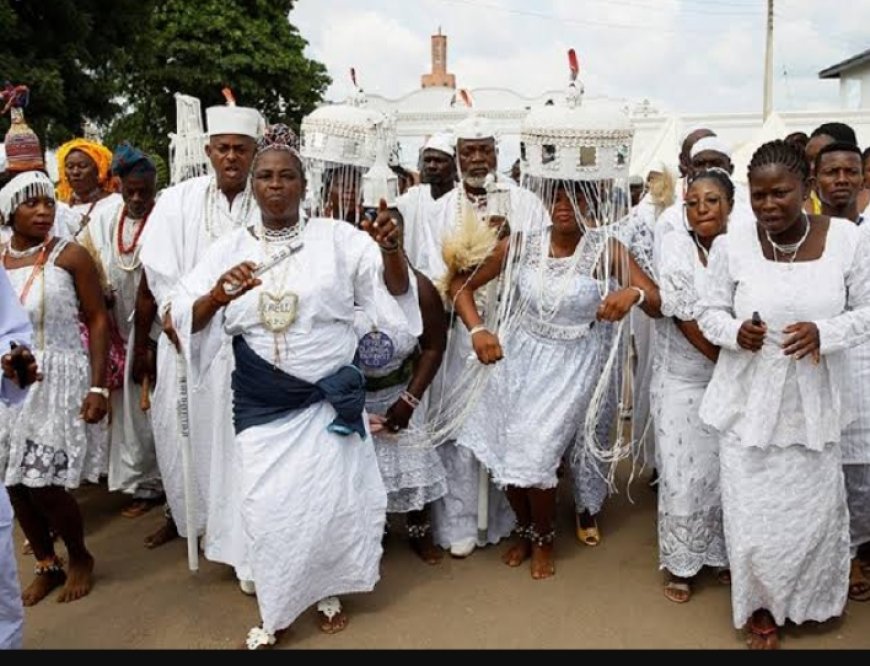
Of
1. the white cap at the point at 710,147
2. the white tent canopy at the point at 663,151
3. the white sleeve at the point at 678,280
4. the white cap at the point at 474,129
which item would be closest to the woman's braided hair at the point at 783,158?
the white sleeve at the point at 678,280

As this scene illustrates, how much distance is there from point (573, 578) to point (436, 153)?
8.15ft

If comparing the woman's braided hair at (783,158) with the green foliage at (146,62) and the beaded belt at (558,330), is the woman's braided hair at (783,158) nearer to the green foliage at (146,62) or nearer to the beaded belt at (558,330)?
the beaded belt at (558,330)

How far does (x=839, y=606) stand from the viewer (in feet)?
10.8

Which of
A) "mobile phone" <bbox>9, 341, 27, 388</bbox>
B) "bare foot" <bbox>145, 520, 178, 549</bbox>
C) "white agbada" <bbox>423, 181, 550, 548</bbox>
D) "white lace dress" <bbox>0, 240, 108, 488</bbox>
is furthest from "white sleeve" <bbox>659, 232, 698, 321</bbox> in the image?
"bare foot" <bbox>145, 520, 178, 549</bbox>

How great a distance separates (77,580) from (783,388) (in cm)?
305

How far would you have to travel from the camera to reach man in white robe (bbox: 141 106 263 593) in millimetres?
3932

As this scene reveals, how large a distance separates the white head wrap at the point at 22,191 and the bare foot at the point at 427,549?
2290mm

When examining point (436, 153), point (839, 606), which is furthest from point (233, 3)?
point (839, 606)

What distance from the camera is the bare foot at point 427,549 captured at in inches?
162

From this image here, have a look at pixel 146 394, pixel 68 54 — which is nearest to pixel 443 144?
A: pixel 146 394

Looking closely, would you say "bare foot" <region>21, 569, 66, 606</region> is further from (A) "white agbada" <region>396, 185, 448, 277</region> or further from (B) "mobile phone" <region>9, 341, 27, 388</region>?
(A) "white agbada" <region>396, 185, 448, 277</region>

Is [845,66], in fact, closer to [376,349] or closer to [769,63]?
[769,63]

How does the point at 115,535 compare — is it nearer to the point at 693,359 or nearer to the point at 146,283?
the point at 146,283

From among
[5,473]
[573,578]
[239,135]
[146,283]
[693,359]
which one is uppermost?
[239,135]
